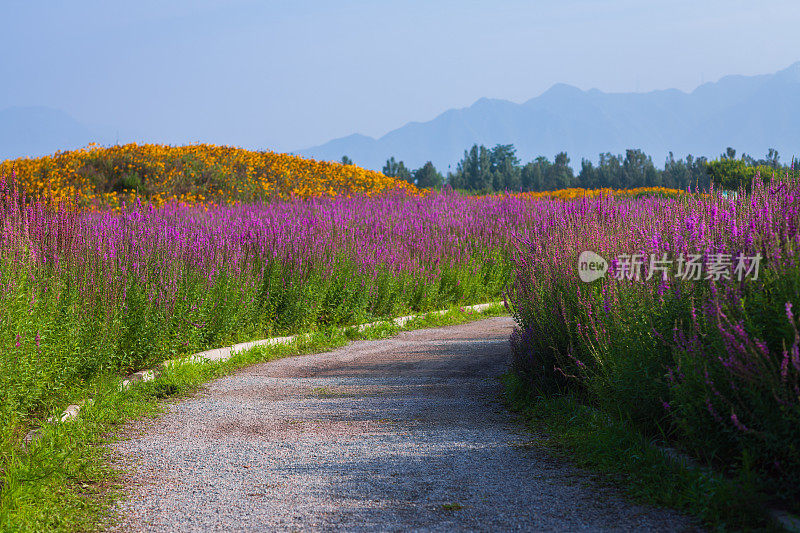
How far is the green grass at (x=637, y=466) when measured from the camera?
11.8ft

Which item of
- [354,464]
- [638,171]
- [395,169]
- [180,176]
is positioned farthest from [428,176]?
[354,464]

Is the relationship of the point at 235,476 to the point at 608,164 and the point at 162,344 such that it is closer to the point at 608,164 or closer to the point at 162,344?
the point at 162,344

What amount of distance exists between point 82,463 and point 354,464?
5.65 ft

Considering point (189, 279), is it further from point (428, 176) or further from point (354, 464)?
point (428, 176)

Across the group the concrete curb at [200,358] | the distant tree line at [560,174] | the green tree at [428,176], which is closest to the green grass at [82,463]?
the concrete curb at [200,358]

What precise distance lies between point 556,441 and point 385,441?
1194 mm

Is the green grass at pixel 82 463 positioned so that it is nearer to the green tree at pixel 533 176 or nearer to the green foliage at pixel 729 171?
the green foliage at pixel 729 171

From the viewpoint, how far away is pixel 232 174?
19062 millimetres

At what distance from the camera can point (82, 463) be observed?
4719mm

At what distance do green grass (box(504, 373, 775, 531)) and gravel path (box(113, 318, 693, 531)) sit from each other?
0.40 ft

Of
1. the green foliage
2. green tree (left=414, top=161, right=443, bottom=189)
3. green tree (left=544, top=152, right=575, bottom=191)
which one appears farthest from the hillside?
green tree (left=544, top=152, right=575, bottom=191)

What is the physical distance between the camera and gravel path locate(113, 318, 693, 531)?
3.91 m

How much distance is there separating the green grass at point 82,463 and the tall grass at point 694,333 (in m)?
3.15

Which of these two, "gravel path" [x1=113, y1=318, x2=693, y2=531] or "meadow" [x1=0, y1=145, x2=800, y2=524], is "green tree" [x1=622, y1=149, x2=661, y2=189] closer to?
"meadow" [x1=0, y1=145, x2=800, y2=524]
